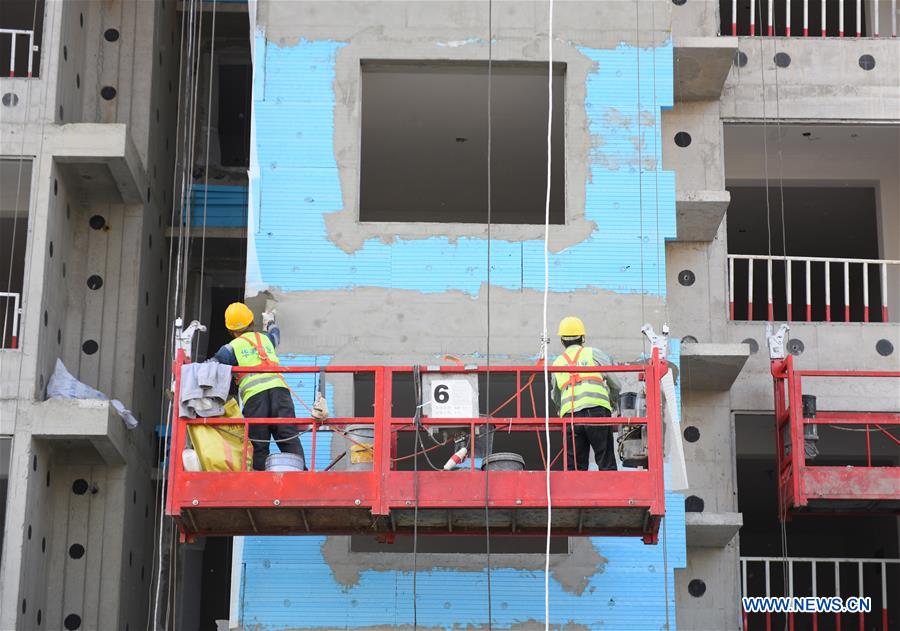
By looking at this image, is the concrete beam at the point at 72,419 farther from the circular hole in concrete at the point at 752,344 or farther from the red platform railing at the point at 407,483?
the circular hole in concrete at the point at 752,344

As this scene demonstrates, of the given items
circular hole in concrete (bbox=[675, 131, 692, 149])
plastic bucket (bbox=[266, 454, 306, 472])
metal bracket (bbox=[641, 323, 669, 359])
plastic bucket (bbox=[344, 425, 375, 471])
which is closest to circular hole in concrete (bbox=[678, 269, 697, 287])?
circular hole in concrete (bbox=[675, 131, 692, 149])

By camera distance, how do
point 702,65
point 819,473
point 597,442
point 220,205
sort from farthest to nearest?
point 220,205 → point 702,65 → point 819,473 → point 597,442

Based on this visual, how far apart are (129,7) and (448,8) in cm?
505

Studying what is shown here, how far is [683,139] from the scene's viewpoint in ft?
71.5

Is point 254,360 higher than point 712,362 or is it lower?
lower

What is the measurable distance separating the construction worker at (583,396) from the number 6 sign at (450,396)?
95 cm

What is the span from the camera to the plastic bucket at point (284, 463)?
16172 mm

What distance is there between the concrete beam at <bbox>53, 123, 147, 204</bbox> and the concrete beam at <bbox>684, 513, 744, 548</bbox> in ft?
26.8

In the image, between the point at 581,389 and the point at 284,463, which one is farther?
the point at 581,389

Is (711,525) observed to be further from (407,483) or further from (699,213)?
(407,483)

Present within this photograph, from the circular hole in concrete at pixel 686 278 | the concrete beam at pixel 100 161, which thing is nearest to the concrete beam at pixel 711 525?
the circular hole in concrete at pixel 686 278

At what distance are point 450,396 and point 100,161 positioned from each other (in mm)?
6494

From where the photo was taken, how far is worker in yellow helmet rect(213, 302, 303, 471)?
1645cm

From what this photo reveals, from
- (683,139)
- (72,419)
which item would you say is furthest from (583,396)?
(683,139)
